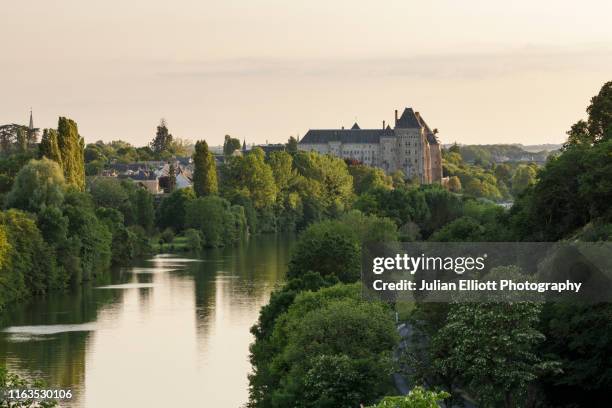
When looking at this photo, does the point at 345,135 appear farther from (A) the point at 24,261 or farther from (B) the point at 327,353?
(B) the point at 327,353

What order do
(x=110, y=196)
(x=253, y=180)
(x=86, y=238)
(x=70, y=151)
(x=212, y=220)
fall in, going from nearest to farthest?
(x=86, y=238)
(x=70, y=151)
(x=110, y=196)
(x=212, y=220)
(x=253, y=180)

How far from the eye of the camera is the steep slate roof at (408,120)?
173 m

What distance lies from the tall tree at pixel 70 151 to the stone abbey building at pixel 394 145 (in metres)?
90.1

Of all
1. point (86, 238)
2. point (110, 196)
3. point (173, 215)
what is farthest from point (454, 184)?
point (86, 238)

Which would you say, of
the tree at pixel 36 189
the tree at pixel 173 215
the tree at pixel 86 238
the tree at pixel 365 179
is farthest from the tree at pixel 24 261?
the tree at pixel 365 179

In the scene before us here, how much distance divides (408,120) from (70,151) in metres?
101

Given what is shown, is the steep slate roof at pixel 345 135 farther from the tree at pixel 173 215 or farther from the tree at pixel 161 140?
the tree at pixel 173 215

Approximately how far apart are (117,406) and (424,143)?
456 feet

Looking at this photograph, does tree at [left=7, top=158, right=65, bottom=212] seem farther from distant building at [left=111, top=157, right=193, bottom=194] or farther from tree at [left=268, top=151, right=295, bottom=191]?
tree at [left=268, top=151, right=295, bottom=191]

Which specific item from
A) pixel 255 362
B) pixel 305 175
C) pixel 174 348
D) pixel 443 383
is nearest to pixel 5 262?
pixel 174 348

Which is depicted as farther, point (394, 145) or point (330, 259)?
point (394, 145)

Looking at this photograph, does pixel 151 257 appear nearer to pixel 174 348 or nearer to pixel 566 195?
pixel 174 348

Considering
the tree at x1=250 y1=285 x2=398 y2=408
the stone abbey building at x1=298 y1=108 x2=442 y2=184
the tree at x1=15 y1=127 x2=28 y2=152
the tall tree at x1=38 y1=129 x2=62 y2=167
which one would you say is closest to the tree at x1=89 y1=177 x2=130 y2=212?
the tall tree at x1=38 y1=129 x2=62 y2=167

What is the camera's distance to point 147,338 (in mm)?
44125
